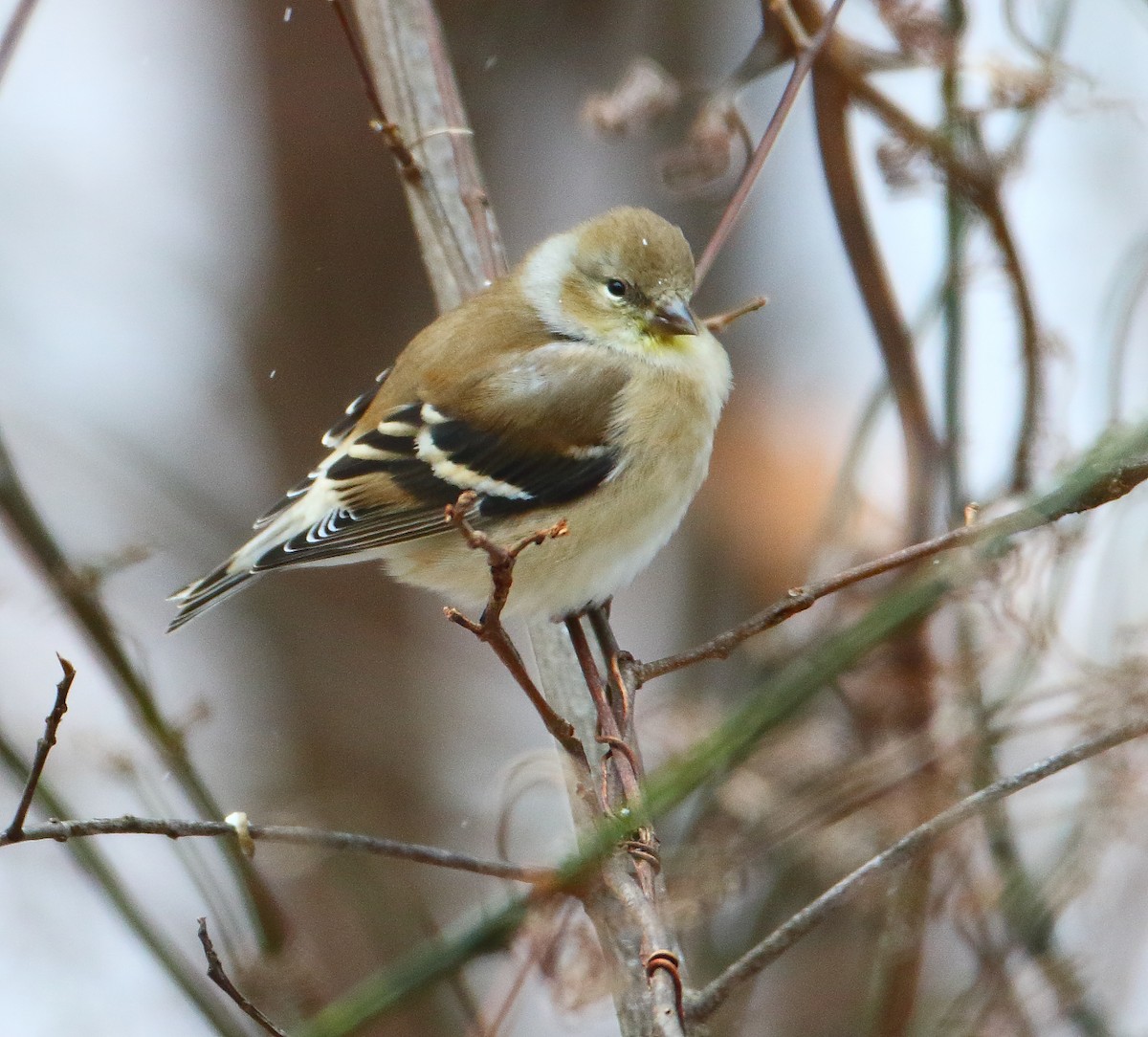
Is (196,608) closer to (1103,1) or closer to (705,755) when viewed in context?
(705,755)

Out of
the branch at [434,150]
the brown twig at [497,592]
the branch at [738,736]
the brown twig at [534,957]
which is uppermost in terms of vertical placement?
the branch at [434,150]

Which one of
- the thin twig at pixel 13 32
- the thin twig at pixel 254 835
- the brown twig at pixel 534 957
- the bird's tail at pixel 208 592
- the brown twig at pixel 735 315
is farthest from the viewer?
the bird's tail at pixel 208 592

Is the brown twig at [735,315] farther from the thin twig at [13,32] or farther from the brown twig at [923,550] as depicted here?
the thin twig at [13,32]

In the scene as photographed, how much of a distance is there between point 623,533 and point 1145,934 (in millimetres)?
1733

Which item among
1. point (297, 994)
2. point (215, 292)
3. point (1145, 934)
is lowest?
point (1145, 934)

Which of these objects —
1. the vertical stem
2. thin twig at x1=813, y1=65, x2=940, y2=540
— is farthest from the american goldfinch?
the vertical stem

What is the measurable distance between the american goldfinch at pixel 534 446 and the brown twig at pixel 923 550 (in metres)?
0.63

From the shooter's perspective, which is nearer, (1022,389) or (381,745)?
(1022,389)

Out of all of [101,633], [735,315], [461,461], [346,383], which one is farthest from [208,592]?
[346,383]

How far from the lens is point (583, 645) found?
6.68ft

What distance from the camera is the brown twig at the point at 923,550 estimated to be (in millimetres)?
1405

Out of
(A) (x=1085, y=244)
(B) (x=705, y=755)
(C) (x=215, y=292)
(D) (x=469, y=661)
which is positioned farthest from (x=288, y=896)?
(A) (x=1085, y=244)

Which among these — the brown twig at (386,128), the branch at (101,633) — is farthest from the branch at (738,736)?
the brown twig at (386,128)

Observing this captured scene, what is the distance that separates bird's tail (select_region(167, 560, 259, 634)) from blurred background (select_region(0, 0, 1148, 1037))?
2.60ft
